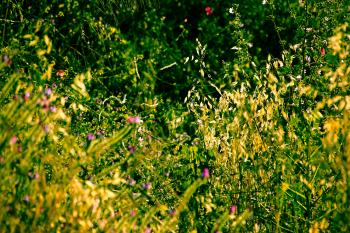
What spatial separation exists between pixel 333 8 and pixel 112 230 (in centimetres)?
221

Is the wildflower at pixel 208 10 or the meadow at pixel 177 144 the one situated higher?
the meadow at pixel 177 144

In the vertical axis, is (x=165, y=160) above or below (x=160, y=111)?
above

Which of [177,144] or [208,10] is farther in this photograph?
[208,10]

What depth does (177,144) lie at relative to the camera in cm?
293

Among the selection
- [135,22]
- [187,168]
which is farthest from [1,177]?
[135,22]

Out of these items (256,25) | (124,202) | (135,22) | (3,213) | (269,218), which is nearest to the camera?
(3,213)

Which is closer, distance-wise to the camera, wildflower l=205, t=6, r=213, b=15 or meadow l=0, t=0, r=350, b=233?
meadow l=0, t=0, r=350, b=233

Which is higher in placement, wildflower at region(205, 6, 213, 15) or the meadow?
the meadow

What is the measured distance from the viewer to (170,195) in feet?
8.39

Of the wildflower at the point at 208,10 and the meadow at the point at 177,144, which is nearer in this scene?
the meadow at the point at 177,144

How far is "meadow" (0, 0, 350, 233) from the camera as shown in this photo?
154cm

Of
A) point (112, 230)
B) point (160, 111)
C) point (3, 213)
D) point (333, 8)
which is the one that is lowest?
point (160, 111)

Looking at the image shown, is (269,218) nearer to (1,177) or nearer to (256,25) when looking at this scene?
(1,177)

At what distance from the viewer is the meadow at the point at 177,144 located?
1.54 metres
